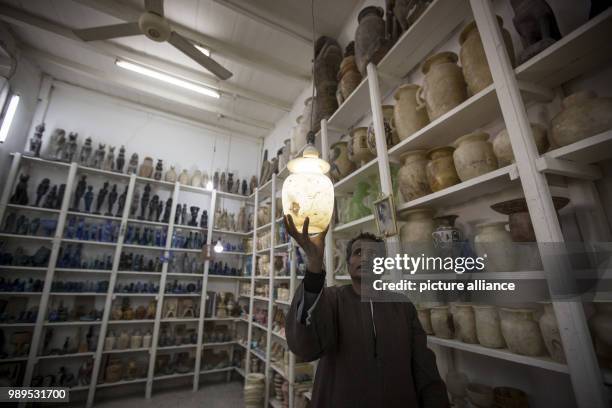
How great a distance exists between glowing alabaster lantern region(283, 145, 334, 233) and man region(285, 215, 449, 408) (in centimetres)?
18

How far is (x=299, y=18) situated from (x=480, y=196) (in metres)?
2.92

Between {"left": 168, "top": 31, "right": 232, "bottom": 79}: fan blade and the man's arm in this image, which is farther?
{"left": 168, "top": 31, "right": 232, "bottom": 79}: fan blade

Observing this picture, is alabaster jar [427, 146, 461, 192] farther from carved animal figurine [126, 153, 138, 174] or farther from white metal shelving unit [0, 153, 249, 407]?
carved animal figurine [126, 153, 138, 174]

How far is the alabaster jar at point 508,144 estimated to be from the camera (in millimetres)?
1059

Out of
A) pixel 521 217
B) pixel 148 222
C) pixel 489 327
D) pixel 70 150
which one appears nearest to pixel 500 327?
pixel 489 327

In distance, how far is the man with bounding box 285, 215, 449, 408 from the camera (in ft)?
3.57

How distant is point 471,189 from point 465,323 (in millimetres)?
648

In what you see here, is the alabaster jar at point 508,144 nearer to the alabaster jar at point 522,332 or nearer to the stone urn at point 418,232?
the stone urn at point 418,232

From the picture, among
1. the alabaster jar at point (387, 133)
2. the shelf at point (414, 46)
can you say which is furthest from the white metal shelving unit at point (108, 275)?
the alabaster jar at point (387, 133)

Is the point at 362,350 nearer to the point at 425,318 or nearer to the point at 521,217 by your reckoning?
the point at 425,318

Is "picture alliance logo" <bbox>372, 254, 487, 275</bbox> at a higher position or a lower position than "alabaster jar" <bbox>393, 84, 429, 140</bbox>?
lower

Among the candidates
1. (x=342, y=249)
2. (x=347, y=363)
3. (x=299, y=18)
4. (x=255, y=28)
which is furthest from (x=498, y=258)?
(x=255, y=28)

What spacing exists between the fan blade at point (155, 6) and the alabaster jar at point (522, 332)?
3117 mm

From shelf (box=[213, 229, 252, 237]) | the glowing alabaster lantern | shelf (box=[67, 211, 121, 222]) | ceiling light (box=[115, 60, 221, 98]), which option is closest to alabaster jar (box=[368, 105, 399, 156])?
the glowing alabaster lantern
